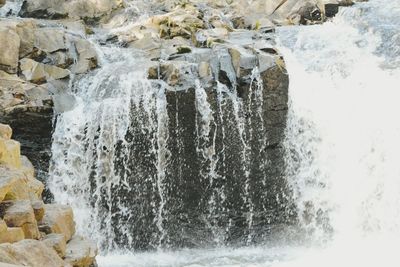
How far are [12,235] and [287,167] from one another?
8564 millimetres

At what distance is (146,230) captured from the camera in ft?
42.9

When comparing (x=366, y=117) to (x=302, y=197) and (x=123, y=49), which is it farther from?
(x=123, y=49)

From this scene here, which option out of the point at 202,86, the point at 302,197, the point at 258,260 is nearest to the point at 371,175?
the point at 302,197

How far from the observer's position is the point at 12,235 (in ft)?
21.7

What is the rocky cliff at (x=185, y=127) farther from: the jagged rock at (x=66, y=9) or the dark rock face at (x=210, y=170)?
the jagged rock at (x=66, y=9)

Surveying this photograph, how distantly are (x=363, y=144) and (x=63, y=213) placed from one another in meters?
9.03

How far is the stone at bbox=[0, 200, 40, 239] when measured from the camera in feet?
22.7

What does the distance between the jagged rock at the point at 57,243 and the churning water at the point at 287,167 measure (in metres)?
4.20

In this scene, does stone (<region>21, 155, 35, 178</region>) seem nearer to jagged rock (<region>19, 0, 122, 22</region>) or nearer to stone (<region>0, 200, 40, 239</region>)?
stone (<region>0, 200, 40, 239</region>)

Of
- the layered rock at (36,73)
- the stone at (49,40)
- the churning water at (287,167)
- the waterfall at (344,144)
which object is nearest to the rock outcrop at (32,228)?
the churning water at (287,167)

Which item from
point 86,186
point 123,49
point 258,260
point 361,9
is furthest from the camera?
point 361,9

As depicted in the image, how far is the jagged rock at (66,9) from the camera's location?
1927 cm

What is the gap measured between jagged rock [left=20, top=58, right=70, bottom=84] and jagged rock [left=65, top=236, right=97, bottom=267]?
6.30m

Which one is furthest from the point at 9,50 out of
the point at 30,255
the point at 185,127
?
the point at 30,255
